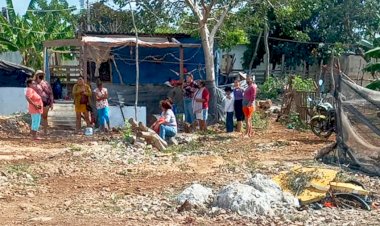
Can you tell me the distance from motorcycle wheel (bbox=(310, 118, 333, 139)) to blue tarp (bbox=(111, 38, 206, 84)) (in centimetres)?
559

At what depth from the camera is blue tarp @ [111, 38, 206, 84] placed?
1983 cm

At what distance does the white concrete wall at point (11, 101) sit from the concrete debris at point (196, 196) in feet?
50.0

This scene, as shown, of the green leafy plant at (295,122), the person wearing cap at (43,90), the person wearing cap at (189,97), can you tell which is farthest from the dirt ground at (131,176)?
the green leafy plant at (295,122)

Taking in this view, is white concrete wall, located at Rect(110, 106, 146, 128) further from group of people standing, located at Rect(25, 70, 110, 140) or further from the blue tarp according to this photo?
the blue tarp

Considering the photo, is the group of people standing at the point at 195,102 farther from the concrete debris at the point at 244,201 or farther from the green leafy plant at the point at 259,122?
the concrete debris at the point at 244,201

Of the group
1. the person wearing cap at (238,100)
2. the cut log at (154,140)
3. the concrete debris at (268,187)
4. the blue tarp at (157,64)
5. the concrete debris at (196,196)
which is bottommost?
the cut log at (154,140)

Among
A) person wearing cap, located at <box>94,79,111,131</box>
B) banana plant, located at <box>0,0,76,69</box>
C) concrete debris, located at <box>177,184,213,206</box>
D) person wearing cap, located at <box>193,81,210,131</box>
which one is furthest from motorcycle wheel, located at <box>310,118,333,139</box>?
banana plant, located at <box>0,0,76,69</box>

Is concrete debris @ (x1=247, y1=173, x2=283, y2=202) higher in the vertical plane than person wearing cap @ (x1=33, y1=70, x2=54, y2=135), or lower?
lower

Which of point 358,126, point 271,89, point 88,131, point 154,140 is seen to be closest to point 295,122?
point 88,131

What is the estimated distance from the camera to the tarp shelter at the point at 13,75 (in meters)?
23.9

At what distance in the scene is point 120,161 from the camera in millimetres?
11703

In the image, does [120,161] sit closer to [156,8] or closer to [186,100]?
[186,100]

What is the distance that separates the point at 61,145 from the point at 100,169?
9.76 ft

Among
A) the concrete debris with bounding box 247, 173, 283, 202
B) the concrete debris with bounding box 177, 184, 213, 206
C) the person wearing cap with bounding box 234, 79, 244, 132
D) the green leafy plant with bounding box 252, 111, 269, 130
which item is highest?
the person wearing cap with bounding box 234, 79, 244, 132
